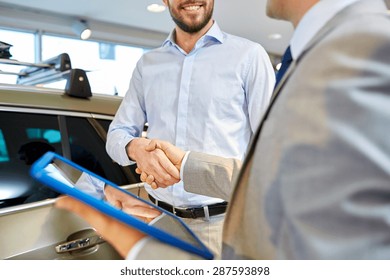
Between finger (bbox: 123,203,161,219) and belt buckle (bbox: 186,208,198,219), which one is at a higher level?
finger (bbox: 123,203,161,219)

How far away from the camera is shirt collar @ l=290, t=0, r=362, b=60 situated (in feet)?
1.26

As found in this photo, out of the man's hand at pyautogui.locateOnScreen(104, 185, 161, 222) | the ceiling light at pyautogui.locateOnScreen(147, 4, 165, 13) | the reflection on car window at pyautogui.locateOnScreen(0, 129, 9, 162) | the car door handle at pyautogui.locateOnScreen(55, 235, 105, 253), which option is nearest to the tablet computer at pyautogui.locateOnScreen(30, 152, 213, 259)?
the man's hand at pyautogui.locateOnScreen(104, 185, 161, 222)

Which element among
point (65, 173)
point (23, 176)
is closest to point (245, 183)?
point (65, 173)

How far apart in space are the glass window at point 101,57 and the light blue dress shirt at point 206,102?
3.44 metres

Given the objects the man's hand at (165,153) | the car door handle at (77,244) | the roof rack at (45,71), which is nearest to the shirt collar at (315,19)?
the man's hand at (165,153)

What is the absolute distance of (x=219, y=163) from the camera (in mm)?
795

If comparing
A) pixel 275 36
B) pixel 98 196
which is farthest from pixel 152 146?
pixel 275 36

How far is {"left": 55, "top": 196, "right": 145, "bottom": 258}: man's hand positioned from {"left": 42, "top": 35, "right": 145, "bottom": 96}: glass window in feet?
13.7

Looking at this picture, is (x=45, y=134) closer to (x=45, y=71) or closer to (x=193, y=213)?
(x=193, y=213)

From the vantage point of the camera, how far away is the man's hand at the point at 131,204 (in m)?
0.48

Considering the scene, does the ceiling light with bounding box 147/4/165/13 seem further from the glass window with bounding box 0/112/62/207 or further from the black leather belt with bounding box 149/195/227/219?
the black leather belt with bounding box 149/195/227/219

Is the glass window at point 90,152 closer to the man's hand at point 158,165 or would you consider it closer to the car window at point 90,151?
the car window at point 90,151

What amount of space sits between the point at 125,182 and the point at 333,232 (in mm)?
1192
